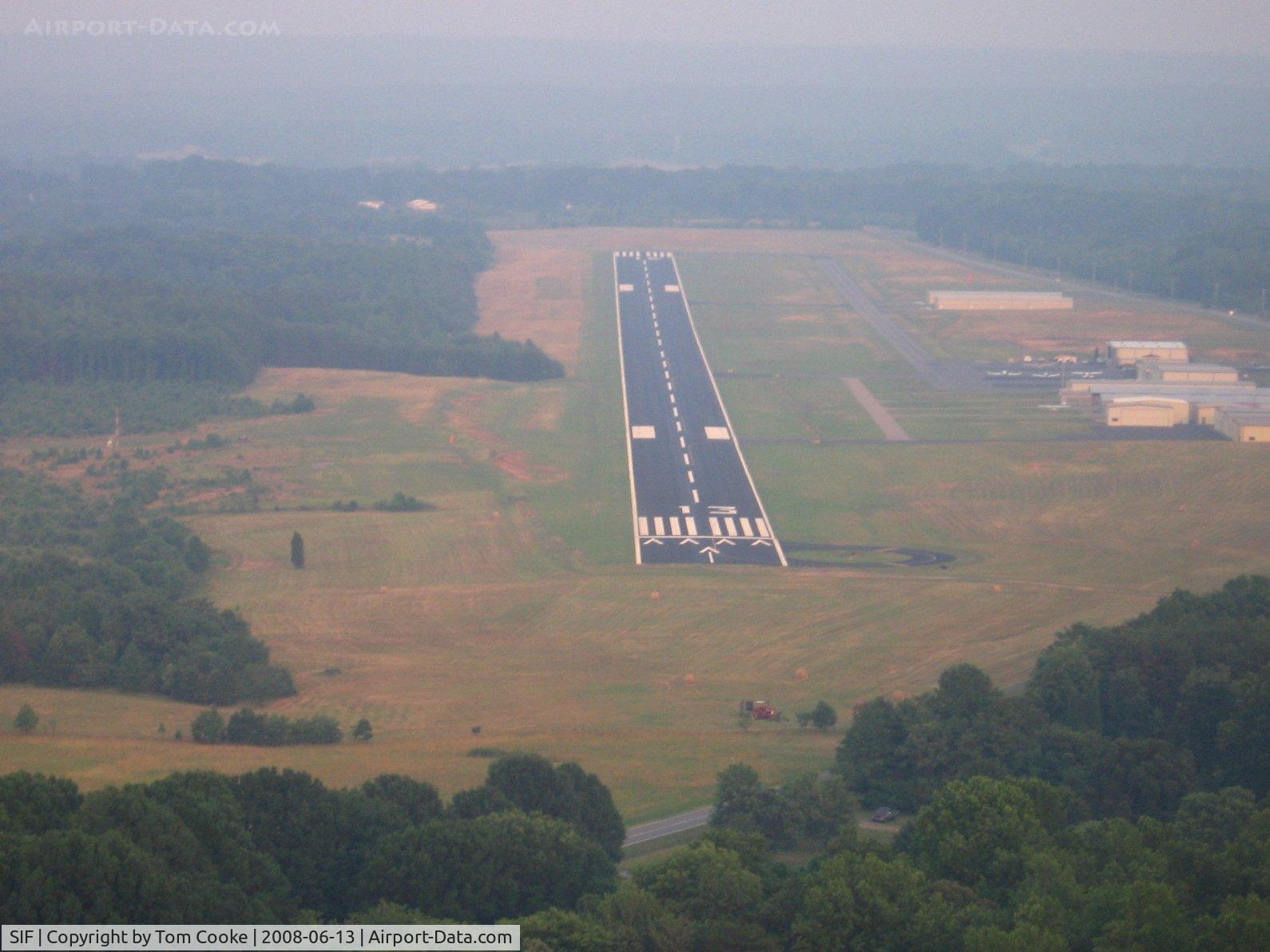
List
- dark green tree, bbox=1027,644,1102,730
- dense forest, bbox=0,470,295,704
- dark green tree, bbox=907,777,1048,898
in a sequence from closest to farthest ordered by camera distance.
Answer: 1. dark green tree, bbox=907,777,1048,898
2. dark green tree, bbox=1027,644,1102,730
3. dense forest, bbox=0,470,295,704

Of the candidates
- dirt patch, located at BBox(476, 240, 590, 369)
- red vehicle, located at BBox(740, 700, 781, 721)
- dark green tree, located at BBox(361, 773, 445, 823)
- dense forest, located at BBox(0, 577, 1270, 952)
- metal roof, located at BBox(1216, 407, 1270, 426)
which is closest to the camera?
dense forest, located at BBox(0, 577, 1270, 952)

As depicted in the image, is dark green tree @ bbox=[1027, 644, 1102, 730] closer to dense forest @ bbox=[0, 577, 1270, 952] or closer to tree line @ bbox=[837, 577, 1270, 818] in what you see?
tree line @ bbox=[837, 577, 1270, 818]

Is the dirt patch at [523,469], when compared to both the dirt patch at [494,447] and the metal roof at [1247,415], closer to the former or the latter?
the dirt patch at [494,447]

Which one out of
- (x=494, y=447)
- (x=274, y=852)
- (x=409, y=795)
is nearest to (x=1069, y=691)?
(x=409, y=795)

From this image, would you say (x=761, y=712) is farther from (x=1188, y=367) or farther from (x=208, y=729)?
(x=1188, y=367)

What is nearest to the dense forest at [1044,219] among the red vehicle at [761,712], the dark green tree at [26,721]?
the red vehicle at [761,712]

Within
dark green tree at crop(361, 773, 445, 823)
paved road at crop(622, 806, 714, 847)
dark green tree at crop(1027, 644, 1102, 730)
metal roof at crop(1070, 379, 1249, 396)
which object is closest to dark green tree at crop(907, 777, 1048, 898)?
paved road at crop(622, 806, 714, 847)

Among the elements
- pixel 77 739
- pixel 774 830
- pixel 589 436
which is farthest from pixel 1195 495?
pixel 77 739
